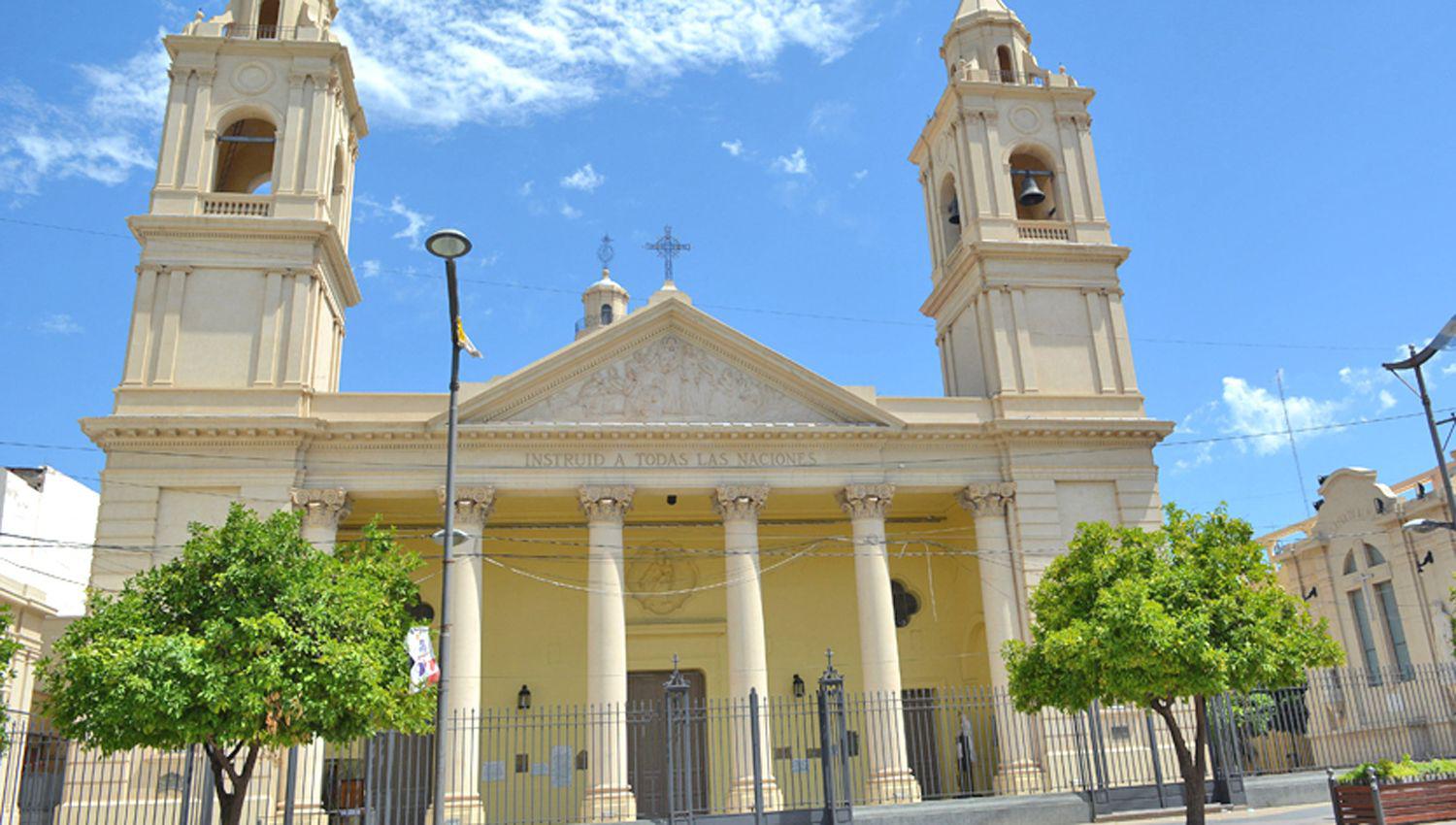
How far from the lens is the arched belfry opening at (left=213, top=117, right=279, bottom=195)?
31.5 metres

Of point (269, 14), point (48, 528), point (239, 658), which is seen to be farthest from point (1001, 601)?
point (48, 528)

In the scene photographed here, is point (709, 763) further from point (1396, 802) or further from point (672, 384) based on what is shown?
point (1396, 802)

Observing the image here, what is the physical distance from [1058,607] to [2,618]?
16.0 metres

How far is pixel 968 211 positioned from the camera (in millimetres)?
31344

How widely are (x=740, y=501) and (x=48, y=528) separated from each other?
2607 centimetres

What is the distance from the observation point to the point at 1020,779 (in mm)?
25062

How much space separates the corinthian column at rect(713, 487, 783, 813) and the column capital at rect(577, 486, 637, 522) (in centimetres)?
234

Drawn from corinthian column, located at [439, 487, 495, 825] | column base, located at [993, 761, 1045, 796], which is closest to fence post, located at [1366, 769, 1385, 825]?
column base, located at [993, 761, 1045, 796]

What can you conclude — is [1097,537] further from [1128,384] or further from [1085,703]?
[1128,384]

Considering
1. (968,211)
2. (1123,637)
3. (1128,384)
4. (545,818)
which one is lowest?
(545,818)

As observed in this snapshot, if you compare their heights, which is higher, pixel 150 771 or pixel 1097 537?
pixel 1097 537

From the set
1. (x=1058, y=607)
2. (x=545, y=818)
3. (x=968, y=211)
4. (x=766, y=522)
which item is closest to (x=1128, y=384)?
(x=968, y=211)

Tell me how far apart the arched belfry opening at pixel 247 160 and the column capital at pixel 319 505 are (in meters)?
10.9

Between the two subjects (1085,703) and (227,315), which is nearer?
(1085,703)
